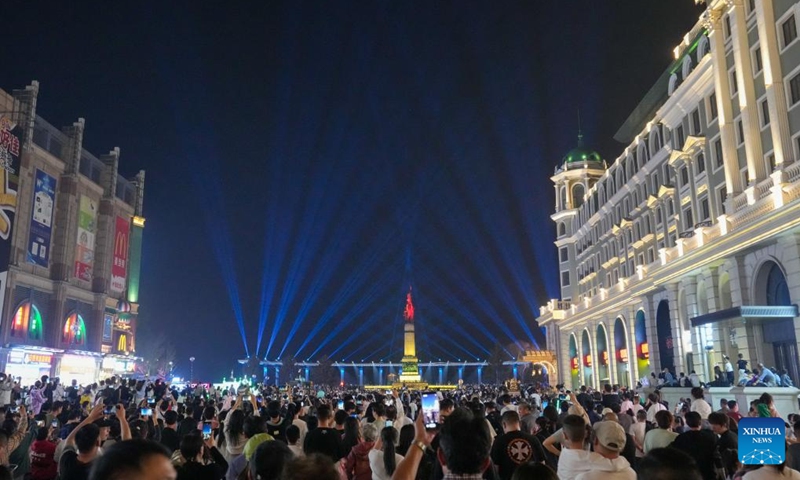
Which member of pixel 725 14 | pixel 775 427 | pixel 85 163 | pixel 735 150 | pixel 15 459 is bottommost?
pixel 15 459

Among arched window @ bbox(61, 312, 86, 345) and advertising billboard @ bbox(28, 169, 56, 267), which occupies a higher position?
advertising billboard @ bbox(28, 169, 56, 267)

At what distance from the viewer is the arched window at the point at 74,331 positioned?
2126 inches

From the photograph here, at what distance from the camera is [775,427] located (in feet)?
17.5

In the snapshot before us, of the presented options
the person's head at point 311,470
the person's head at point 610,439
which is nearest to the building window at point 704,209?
the person's head at point 610,439

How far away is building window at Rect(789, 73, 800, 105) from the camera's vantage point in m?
23.4

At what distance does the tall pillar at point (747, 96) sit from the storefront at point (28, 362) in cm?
4808

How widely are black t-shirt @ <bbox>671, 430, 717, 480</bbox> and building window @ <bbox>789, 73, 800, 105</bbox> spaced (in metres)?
21.0

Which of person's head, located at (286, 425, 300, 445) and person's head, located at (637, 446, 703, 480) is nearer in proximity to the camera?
person's head, located at (637, 446, 703, 480)

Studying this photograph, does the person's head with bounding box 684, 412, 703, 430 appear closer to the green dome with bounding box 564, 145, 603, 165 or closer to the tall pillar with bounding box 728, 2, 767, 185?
the tall pillar with bounding box 728, 2, 767, 185

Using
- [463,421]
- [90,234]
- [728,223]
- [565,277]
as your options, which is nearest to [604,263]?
[565,277]

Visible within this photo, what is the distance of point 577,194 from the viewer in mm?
65625

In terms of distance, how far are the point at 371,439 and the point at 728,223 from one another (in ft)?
76.3

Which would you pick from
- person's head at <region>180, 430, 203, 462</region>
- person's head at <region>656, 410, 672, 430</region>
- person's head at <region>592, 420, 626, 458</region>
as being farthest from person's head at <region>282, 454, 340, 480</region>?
person's head at <region>656, 410, 672, 430</region>

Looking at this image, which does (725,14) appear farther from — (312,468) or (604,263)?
(312,468)
